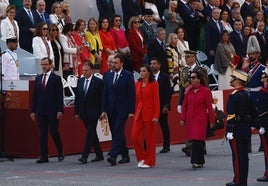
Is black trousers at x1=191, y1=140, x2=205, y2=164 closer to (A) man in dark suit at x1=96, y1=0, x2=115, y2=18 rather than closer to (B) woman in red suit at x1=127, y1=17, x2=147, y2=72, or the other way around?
(B) woman in red suit at x1=127, y1=17, x2=147, y2=72

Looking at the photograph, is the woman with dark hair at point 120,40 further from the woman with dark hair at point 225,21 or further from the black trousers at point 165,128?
the black trousers at point 165,128

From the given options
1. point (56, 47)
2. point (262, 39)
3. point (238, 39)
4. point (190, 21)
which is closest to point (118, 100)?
point (56, 47)

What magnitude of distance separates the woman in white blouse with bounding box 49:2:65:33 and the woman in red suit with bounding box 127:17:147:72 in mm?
2029

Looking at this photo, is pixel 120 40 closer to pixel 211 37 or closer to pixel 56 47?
pixel 56 47

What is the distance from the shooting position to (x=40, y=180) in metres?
17.5

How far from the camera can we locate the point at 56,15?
25078 millimetres

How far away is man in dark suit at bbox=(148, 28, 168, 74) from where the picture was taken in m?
25.8

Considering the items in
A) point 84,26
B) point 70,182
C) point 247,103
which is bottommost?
point 70,182

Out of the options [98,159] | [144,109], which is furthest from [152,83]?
[98,159]

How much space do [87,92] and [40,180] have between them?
3404 millimetres

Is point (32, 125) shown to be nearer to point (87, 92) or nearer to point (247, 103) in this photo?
point (87, 92)

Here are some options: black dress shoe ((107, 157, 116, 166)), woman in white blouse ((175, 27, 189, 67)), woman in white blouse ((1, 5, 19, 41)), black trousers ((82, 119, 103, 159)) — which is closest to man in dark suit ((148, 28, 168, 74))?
woman in white blouse ((175, 27, 189, 67))

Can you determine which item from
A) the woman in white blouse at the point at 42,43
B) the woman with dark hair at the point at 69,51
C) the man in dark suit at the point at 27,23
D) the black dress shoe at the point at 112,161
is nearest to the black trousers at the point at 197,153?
the black dress shoe at the point at 112,161

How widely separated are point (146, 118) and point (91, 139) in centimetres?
141
